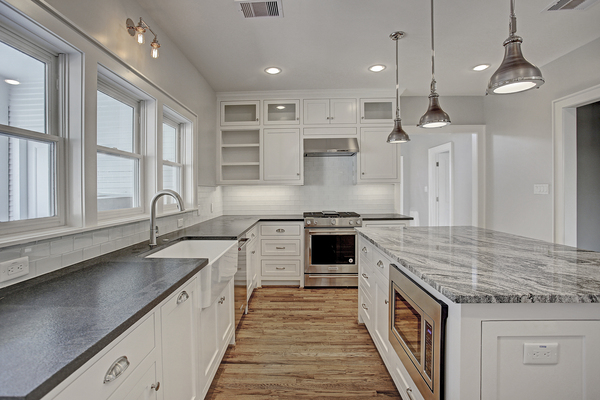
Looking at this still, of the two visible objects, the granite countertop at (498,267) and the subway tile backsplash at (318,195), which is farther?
the subway tile backsplash at (318,195)

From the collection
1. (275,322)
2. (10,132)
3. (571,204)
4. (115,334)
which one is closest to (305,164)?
(275,322)

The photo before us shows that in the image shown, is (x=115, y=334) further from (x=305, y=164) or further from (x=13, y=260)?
(x=305, y=164)

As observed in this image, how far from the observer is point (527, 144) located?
3496mm

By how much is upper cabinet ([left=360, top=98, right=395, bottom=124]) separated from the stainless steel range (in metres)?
1.31

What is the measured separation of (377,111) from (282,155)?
1.41 metres

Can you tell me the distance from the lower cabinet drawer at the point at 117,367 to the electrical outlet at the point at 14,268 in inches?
23.3

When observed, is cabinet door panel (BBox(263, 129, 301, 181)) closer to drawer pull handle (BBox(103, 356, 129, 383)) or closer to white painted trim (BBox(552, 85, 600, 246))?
white painted trim (BBox(552, 85, 600, 246))

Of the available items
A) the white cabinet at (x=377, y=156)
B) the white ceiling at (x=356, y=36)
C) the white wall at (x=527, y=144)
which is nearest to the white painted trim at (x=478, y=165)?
the white wall at (x=527, y=144)

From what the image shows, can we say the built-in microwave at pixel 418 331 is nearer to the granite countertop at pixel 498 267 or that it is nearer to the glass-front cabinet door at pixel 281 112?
the granite countertop at pixel 498 267

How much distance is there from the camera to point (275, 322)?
2770 mm

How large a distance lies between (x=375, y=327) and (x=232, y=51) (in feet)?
8.77

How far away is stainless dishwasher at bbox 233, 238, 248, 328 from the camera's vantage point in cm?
244

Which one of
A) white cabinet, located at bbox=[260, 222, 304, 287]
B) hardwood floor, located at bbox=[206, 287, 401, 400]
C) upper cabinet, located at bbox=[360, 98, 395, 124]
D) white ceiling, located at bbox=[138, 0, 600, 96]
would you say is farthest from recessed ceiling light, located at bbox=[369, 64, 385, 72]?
hardwood floor, located at bbox=[206, 287, 401, 400]

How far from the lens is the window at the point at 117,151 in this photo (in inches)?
72.7
